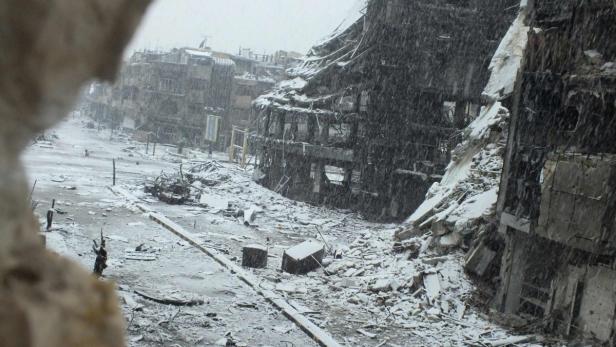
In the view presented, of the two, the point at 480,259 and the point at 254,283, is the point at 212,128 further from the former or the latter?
the point at 480,259

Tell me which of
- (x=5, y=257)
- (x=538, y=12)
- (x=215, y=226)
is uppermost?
(x=538, y=12)

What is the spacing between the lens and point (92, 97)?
9494 cm

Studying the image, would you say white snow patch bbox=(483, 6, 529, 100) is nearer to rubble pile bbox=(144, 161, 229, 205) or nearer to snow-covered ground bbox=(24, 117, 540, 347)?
snow-covered ground bbox=(24, 117, 540, 347)

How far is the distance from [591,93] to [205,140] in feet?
167

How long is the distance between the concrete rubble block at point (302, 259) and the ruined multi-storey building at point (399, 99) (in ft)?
37.6

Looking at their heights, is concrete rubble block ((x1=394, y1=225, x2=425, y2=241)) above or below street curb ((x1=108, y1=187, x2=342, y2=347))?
above

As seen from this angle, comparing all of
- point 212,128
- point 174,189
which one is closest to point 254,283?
point 174,189

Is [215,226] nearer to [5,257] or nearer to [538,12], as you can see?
[538,12]

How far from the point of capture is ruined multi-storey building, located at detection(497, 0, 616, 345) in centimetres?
1066

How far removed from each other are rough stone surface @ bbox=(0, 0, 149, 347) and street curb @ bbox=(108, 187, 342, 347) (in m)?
10.2

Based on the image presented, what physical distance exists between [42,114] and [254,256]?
1505cm

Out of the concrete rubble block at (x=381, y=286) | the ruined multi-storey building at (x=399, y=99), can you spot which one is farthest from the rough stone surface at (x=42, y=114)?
the ruined multi-storey building at (x=399, y=99)

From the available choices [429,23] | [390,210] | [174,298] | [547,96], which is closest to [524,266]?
[547,96]

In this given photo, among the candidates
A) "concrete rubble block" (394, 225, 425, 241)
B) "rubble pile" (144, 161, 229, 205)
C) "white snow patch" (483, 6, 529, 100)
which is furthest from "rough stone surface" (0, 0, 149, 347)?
"rubble pile" (144, 161, 229, 205)
